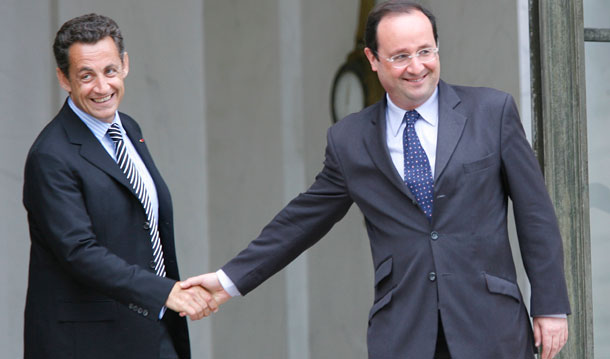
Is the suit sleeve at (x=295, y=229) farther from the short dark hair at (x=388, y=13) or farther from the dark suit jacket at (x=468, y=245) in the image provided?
the short dark hair at (x=388, y=13)

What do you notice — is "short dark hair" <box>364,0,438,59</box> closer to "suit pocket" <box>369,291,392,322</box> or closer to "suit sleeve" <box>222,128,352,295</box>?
"suit sleeve" <box>222,128,352,295</box>

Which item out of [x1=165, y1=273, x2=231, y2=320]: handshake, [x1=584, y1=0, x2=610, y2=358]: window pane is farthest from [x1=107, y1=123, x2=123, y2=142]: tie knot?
[x1=584, y1=0, x2=610, y2=358]: window pane

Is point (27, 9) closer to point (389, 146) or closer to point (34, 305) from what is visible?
point (34, 305)

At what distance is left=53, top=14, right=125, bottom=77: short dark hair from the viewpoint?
134 inches

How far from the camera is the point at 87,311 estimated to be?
11.0 feet

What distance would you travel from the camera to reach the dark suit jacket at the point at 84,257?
3.30 metres

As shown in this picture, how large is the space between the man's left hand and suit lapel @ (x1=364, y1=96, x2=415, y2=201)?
1.73 ft

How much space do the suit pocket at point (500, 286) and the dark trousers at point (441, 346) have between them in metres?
0.18

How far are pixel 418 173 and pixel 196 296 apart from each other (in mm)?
1023

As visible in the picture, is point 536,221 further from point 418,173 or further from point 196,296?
point 196,296

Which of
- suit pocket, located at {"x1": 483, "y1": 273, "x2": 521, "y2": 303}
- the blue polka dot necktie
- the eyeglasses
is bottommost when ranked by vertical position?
suit pocket, located at {"x1": 483, "y1": 273, "x2": 521, "y2": 303}

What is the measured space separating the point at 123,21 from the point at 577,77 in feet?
8.16

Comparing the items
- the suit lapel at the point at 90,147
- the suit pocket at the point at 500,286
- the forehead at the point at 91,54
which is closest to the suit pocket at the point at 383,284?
the suit pocket at the point at 500,286

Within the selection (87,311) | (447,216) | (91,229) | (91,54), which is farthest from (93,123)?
(447,216)
